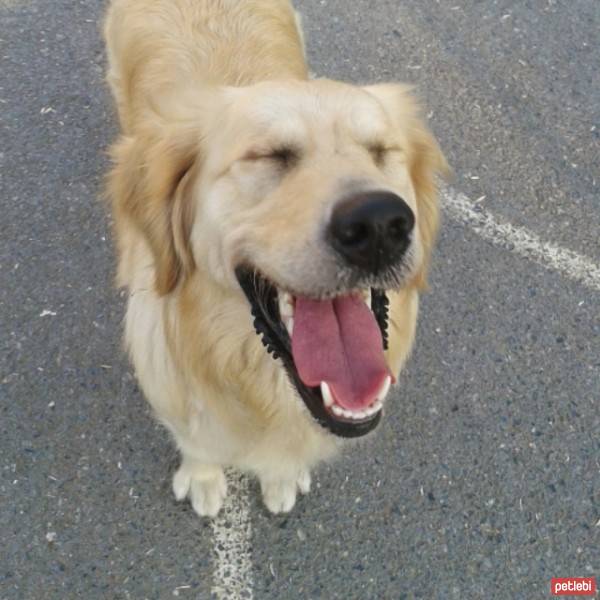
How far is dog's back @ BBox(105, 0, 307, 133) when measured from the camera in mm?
2908

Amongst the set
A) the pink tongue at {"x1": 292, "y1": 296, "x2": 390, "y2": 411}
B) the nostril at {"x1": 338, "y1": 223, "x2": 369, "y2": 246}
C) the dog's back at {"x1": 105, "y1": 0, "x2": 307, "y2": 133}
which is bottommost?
the pink tongue at {"x1": 292, "y1": 296, "x2": 390, "y2": 411}

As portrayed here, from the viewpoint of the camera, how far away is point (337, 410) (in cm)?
206

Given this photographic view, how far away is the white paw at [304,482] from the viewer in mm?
2924

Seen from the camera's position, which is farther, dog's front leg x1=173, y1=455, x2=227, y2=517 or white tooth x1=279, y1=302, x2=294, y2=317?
dog's front leg x1=173, y1=455, x2=227, y2=517

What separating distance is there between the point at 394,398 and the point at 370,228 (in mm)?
1696

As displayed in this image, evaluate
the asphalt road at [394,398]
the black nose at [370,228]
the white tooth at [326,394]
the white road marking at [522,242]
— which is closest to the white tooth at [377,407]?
the white tooth at [326,394]

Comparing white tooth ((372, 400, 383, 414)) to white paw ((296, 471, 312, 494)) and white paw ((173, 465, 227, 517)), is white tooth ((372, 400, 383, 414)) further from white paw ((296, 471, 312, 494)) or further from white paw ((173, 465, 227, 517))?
white paw ((173, 465, 227, 517))

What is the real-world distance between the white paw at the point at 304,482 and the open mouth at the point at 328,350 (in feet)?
2.98

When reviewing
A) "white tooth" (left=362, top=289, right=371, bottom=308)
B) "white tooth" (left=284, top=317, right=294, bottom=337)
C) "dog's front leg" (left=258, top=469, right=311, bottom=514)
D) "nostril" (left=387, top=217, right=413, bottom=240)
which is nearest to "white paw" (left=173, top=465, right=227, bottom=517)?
"dog's front leg" (left=258, top=469, right=311, bottom=514)

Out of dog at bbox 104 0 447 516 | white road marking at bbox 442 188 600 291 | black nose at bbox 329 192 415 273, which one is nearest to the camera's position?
black nose at bbox 329 192 415 273

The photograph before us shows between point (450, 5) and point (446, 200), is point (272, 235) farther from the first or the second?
point (450, 5)

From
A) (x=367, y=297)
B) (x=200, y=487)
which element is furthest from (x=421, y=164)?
(x=200, y=487)

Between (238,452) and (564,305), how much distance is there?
2.04m

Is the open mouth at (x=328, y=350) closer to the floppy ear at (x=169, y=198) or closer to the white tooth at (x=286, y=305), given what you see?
the white tooth at (x=286, y=305)
